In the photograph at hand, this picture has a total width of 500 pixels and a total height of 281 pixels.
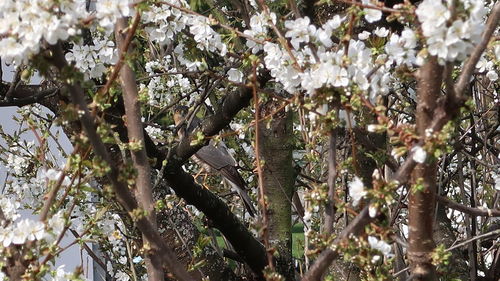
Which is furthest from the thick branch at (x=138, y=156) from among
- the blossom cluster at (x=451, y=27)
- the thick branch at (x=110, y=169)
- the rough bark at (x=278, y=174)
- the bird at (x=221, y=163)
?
the bird at (x=221, y=163)

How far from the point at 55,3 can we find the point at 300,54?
725 millimetres

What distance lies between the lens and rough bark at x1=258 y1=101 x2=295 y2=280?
396 centimetres

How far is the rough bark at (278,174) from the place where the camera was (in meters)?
3.96

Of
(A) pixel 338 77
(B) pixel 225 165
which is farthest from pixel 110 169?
(B) pixel 225 165

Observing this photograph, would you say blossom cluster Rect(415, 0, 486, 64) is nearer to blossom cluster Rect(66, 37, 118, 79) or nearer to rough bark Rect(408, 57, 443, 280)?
rough bark Rect(408, 57, 443, 280)

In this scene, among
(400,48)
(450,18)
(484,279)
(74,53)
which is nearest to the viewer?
(450,18)

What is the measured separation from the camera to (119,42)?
2.20 meters

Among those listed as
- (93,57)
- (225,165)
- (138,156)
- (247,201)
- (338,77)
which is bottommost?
(338,77)

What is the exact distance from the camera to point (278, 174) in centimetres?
397

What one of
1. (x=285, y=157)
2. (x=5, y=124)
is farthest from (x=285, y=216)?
(x=5, y=124)

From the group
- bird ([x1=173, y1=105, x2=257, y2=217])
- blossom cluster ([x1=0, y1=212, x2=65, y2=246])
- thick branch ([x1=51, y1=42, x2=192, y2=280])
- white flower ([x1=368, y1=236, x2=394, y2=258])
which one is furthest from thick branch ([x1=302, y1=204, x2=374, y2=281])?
bird ([x1=173, y1=105, x2=257, y2=217])

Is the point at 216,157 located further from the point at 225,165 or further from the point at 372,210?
the point at 372,210

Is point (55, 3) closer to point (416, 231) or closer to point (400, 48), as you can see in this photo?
point (400, 48)

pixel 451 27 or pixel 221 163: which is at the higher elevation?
pixel 221 163
